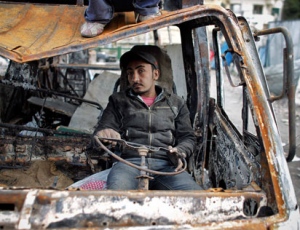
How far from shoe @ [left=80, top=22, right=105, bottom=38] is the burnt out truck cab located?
0.05m

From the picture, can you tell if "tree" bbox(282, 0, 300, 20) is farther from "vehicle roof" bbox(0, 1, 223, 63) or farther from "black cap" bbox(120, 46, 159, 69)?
"vehicle roof" bbox(0, 1, 223, 63)

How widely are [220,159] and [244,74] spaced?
3.17ft

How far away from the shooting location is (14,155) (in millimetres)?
3633

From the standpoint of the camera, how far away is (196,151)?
3230mm

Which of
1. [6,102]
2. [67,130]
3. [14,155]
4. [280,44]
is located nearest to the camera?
[14,155]

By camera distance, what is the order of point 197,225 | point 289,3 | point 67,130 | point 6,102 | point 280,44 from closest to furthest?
1. point 197,225
2. point 67,130
3. point 6,102
4. point 280,44
5. point 289,3

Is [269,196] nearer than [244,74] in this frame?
Yes

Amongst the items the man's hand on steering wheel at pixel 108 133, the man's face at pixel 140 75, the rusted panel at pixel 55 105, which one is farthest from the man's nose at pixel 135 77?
Answer: the rusted panel at pixel 55 105

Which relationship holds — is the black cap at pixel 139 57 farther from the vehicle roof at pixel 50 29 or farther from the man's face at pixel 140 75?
the vehicle roof at pixel 50 29

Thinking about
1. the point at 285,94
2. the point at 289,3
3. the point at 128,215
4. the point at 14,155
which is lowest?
the point at 14,155

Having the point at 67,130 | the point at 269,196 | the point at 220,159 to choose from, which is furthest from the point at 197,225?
the point at 67,130

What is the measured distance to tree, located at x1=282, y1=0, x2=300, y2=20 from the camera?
39688 mm

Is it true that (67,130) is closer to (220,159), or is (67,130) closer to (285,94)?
(220,159)

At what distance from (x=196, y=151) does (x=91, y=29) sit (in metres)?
1.58
